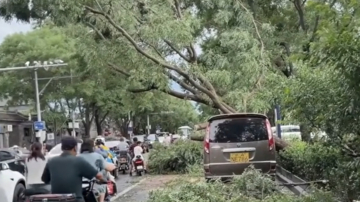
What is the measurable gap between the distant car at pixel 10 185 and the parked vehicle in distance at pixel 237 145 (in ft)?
12.5

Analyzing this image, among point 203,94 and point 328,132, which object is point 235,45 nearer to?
point 203,94

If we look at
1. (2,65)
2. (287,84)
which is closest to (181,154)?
(287,84)

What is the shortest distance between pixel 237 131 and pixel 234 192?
3031 mm

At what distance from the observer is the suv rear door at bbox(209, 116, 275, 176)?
505 inches

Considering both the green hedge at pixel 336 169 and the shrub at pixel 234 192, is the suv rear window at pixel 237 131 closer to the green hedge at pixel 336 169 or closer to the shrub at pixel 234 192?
the green hedge at pixel 336 169

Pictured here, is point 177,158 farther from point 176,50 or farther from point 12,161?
point 12,161

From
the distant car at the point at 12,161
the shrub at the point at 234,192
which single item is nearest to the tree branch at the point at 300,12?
the shrub at the point at 234,192

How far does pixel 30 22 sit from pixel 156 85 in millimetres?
4414

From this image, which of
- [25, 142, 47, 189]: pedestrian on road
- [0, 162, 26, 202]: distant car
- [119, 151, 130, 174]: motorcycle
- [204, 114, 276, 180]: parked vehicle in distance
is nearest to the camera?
A: [0, 162, 26, 202]: distant car

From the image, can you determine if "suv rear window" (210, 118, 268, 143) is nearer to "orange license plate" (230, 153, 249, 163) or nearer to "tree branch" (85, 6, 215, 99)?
"orange license plate" (230, 153, 249, 163)

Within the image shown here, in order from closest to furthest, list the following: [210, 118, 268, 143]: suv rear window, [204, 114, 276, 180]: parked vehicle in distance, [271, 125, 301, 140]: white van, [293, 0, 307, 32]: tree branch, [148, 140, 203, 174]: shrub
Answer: [204, 114, 276, 180]: parked vehicle in distance < [210, 118, 268, 143]: suv rear window < [293, 0, 307, 32]: tree branch < [271, 125, 301, 140]: white van < [148, 140, 203, 174]: shrub

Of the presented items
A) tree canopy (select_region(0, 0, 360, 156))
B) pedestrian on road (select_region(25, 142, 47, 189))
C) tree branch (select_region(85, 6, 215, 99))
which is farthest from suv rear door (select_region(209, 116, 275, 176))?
tree branch (select_region(85, 6, 215, 99))

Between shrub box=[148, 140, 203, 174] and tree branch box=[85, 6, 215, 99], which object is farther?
shrub box=[148, 140, 203, 174]

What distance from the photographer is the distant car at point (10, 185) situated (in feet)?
38.2
